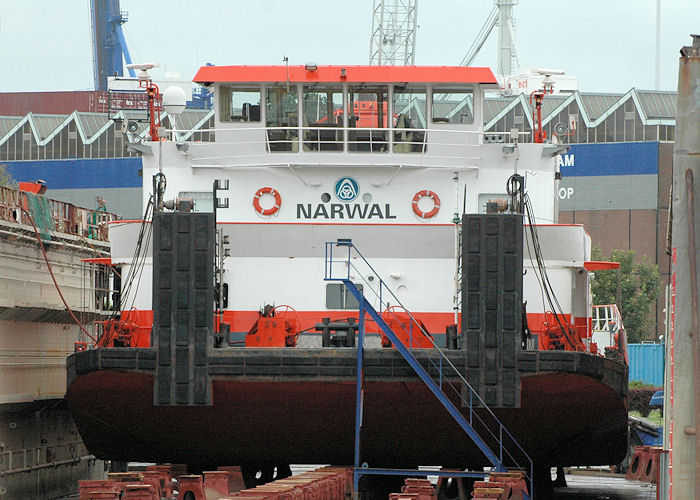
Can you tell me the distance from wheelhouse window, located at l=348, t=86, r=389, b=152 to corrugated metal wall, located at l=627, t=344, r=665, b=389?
3595cm

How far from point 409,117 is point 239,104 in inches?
111

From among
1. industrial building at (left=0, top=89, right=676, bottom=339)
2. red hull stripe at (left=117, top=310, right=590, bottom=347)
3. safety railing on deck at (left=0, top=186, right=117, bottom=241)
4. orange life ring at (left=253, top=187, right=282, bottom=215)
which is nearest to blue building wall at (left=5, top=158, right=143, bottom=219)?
industrial building at (left=0, top=89, right=676, bottom=339)

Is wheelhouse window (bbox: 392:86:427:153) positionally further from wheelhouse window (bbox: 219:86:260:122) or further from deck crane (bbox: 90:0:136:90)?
deck crane (bbox: 90:0:136:90)

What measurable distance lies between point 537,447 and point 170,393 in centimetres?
544

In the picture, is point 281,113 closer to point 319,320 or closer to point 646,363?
point 319,320

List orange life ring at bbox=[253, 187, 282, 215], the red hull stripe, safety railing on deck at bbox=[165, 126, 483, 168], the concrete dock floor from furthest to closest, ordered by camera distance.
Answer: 1. the concrete dock floor
2. safety railing on deck at bbox=[165, 126, 483, 168]
3. orange life ring at bbox=[253, 187, 282, 215]
4. the red hull stripe

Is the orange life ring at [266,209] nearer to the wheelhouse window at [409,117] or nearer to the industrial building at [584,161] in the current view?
the wheelhouse window at [409,117]

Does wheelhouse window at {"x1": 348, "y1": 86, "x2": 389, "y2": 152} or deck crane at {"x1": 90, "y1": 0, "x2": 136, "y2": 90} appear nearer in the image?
wheelhouse window at {"x1": 348, "y1": 86, "x2": 389, "y2": 152}

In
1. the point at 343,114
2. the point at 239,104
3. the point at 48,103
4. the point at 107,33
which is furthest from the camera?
the point at 107,33

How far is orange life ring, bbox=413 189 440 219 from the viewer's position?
827 inches

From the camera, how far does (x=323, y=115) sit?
2155 cm

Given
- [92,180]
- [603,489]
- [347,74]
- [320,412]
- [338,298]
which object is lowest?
[603,489]

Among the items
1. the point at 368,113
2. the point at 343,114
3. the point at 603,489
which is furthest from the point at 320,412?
the point at 603,489

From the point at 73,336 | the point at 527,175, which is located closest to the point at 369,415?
the point at 527,175
